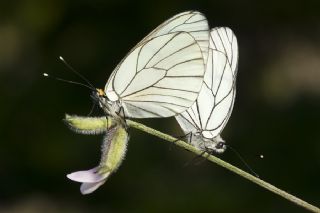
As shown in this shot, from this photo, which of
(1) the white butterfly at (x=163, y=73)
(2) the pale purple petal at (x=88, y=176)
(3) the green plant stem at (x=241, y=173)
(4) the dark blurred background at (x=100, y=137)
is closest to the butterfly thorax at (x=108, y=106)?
(1) the white butterfly at (x=163, y=73)

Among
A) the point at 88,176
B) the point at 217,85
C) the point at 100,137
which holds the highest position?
the point at 88,176

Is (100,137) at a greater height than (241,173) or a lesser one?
lesser

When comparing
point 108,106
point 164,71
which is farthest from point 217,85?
point 108,106

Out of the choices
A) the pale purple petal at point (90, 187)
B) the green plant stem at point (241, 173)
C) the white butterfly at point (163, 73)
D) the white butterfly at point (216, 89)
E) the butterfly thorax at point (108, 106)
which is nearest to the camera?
the green plant stem at point (241, 173)

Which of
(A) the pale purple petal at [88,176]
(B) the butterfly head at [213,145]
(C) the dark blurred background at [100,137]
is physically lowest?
(C) the dark blurred background at [100,137]

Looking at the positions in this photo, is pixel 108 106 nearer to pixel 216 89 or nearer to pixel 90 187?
pixel 90 187

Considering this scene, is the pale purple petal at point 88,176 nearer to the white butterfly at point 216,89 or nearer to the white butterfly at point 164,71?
the white butterfly at point 164,71

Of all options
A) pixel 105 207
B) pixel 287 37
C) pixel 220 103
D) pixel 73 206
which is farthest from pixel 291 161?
pixel 287 37
